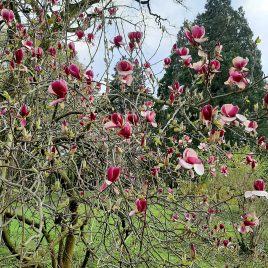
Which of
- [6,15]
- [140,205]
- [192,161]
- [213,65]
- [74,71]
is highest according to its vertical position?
[6,15]

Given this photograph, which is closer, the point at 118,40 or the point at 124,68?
the point at 124,68

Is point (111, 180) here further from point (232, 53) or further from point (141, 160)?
point (232, 53)

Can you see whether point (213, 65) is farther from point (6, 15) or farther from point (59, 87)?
point (6, 15)

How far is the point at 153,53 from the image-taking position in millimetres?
2877

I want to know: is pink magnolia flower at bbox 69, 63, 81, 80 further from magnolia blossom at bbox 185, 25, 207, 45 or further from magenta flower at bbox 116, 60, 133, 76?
magnolia blossom at bbox 185, 25, 207, 45

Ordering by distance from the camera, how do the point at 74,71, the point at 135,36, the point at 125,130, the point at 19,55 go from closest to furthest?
the point at 125,130 < the point at 74,71 < the point at 19,55 < the point at 135,36

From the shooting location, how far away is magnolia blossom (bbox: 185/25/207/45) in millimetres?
1692

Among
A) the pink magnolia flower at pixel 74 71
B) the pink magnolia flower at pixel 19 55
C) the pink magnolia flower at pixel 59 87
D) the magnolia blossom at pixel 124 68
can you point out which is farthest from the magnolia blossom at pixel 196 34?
the pink magnolia flower at pixel 19 55

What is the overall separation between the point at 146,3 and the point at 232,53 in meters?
13.4

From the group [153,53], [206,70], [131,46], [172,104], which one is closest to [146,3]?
Answer: [153,53]

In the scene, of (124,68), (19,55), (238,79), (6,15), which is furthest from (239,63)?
(6,15)

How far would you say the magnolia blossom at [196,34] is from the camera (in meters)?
1.69

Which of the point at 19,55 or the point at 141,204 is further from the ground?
the point at 19,55

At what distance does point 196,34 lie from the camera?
1702 millimetres
